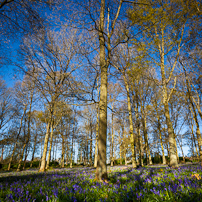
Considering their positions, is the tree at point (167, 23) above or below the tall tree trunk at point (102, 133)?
above

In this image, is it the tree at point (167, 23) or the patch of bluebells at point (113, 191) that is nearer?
the patch of bluebells at point (113, 191)

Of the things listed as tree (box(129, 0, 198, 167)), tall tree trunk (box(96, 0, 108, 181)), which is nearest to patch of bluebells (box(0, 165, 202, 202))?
tall tree trunk (box(96, 0, 108, 181))

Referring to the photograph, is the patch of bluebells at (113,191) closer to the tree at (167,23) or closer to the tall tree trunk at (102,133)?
the tall tree trunk at (102,133)

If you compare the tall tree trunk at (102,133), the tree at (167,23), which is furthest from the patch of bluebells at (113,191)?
the tree at (167,23)

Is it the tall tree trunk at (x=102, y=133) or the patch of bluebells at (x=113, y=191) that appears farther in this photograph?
the tall tree trunk at (x=102, y=133)

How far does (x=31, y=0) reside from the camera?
17.2 feet

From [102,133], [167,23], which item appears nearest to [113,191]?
[102,133]

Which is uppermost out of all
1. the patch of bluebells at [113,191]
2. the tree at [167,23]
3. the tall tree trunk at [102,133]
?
the tree at [167,23]

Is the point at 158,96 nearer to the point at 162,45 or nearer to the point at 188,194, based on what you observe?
the point at 162,45

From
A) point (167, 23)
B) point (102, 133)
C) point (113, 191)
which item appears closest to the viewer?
point (113, 191)

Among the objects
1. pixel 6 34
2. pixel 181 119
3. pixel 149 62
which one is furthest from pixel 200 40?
pixel 181 119

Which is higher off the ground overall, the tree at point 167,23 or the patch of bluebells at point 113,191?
the tree at point 167,23

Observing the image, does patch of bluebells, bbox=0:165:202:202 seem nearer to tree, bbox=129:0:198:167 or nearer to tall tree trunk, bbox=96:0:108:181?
tall tree trunk, bbox=96:0:108:181

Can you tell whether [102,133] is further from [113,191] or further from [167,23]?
[167,23]
